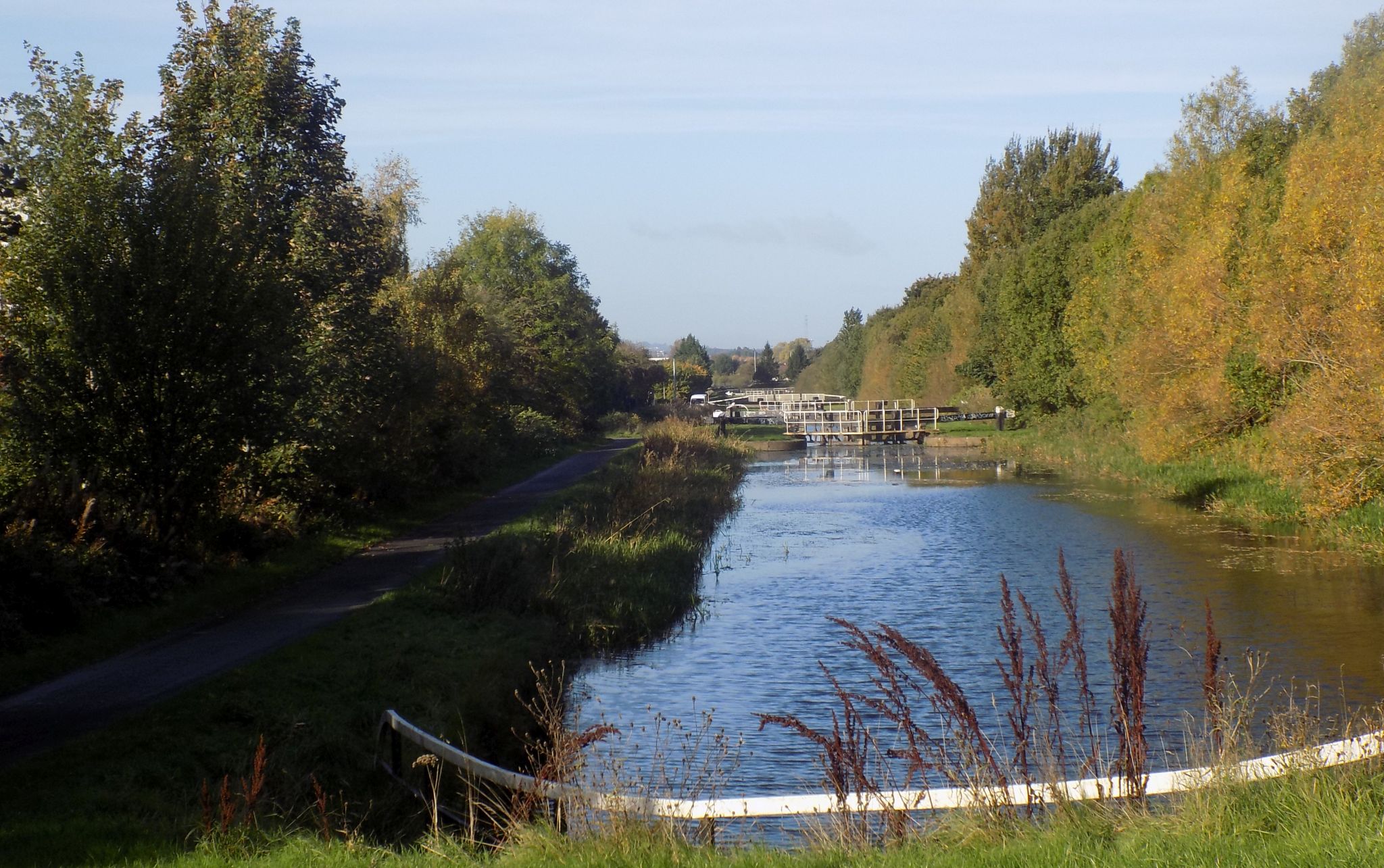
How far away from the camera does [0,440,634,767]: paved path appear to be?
9.99 metres

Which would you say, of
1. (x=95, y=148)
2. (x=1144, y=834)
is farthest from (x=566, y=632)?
(x=1144, y=834)

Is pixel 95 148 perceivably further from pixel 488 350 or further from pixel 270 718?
pixel 488 350

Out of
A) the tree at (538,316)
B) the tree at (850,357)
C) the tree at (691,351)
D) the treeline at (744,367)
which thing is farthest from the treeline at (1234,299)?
the tree at (691,351)

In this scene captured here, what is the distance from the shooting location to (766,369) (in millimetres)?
176750

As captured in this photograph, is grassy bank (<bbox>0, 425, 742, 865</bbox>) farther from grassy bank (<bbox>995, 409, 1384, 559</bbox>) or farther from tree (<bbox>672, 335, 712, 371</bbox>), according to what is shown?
tree (<bbox>672, 335, 712, 371</bbox>)

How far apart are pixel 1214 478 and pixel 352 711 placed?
28354 millimetres

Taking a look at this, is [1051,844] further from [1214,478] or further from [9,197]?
[1214,478]

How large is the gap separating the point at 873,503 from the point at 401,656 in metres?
26.8

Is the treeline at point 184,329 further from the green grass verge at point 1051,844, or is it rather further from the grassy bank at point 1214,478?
the grassy bank at point 1214,478

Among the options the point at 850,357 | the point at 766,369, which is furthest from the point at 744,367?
the point at 850,357

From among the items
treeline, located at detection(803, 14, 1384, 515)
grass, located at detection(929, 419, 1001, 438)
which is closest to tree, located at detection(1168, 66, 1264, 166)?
treeline, located at detection(803, 14, 1384, 515)

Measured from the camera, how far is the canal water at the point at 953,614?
13.1m

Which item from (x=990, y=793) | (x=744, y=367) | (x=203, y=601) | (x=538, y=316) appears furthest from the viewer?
(x=744, y=367)

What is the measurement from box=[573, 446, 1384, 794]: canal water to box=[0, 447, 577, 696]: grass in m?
4.69
